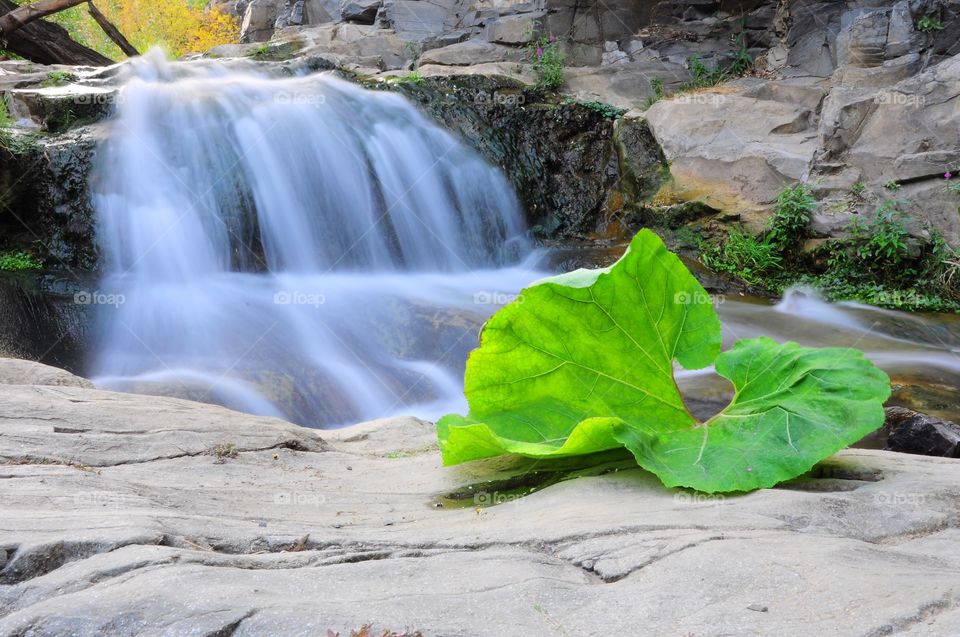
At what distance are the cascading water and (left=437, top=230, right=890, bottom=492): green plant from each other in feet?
10.7

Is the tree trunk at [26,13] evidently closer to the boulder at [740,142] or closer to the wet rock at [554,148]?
the wet rock at [554,148]

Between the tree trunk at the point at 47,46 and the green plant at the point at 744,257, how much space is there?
31.6ft

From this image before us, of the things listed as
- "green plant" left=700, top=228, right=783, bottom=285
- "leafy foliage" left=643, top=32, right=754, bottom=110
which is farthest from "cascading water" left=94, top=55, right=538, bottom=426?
"leafy foliage" left=643, top=32, right=754, bottom=110

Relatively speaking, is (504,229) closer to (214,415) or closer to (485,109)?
(485,109)

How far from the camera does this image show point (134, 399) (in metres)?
3.14

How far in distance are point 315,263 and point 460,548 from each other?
266 inches

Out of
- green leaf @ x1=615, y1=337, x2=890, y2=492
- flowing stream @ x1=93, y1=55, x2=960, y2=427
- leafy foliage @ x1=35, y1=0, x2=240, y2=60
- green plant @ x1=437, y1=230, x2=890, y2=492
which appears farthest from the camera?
leafy foliage @ x1=35, y1=0, x2=240, y2=60

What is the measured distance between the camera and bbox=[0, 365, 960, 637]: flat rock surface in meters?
1.14

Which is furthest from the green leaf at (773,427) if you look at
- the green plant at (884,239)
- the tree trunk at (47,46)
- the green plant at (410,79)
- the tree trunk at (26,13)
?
the tree trunk at (47,46)

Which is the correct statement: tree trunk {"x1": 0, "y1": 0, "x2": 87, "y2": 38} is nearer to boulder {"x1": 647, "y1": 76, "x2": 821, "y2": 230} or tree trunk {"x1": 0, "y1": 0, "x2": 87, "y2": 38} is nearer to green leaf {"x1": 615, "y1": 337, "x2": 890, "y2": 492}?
boulder {"x1": 647, "y1": 76, "x2": 821, "y2": 230}

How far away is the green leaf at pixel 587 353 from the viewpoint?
6.82 feet

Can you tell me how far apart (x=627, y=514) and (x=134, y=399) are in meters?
2.24

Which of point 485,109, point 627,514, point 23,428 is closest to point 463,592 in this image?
point 627,514

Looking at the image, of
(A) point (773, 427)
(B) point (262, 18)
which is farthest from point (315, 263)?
(B) point (262, 18)
